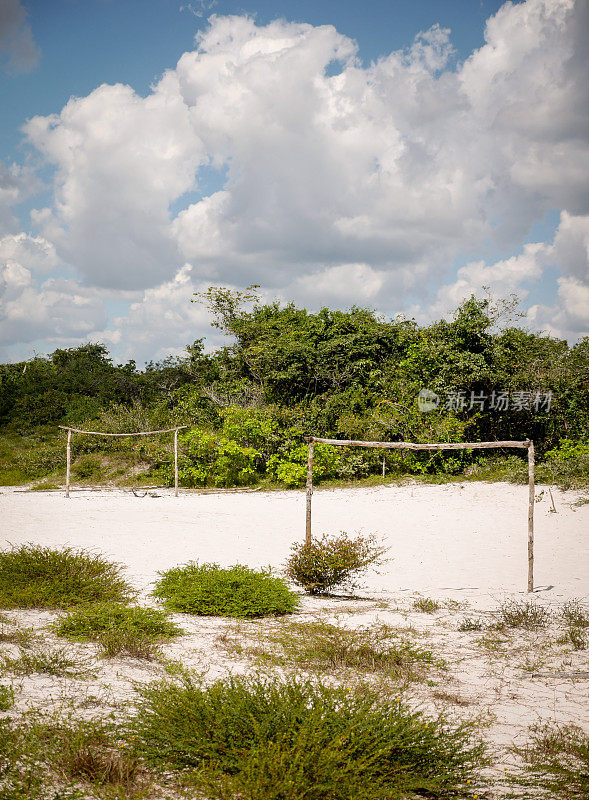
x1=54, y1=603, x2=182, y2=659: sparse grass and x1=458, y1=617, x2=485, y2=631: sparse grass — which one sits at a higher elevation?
x1=54, y1=603, x2=182, y2=659: sparse grass

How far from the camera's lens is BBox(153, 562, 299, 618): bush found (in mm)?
6406

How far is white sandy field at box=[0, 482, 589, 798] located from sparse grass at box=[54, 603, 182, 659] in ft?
0.46

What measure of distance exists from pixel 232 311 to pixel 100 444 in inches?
311

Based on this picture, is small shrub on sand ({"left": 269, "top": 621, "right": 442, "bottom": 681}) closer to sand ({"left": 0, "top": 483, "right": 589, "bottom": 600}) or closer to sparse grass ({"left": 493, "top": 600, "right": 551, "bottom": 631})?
sparse grass ({"left": 493, "top": 600, "right": 551, "bottom": 631})

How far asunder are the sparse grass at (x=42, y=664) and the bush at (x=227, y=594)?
1674 mm

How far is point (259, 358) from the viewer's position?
73.6 ft

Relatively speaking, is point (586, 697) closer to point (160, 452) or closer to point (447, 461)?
point (447, 461)

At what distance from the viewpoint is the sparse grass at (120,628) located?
5.04m

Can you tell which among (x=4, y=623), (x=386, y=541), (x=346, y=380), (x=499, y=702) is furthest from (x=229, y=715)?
(x=346, y=380)

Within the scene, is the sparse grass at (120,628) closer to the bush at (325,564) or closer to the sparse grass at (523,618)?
the bush at (325,564)

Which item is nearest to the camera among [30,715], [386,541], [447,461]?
[30,715]

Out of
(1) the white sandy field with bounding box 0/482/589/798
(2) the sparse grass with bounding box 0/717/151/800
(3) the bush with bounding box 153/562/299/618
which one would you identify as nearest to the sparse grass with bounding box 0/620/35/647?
(1) the white sandy field with bounding box 0/482/589/798

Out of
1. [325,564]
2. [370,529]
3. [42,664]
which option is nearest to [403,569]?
[325,564]

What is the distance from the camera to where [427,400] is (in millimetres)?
19484
